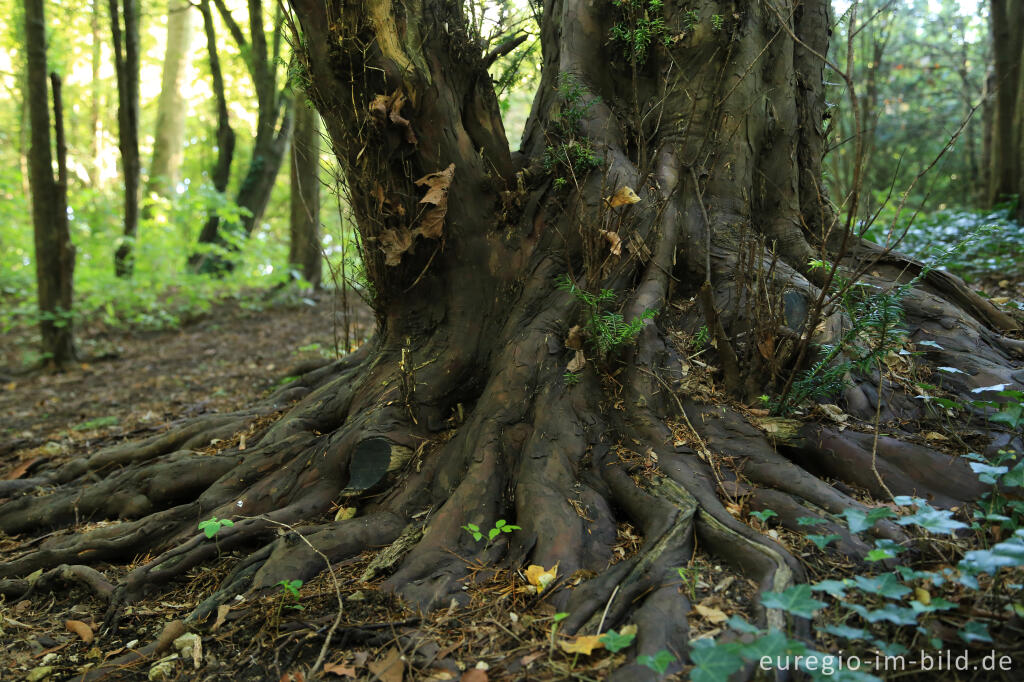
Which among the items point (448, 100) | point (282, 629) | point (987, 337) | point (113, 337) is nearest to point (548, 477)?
point (282, 629)

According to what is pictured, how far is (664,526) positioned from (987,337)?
2656mm

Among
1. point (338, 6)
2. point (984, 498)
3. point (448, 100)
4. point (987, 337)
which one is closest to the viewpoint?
point (984, 498)

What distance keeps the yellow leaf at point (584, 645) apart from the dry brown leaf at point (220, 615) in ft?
5.10

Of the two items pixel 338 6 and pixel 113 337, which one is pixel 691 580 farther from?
pixel 113 337

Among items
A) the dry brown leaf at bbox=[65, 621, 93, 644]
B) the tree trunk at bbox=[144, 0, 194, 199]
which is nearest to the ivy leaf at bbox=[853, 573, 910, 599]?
the dry brown leaf at bbox=[65, 621, 93, 644]

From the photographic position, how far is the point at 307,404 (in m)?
4.32

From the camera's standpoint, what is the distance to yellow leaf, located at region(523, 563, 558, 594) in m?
2.54

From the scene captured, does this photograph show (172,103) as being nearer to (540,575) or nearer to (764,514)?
(540,575)

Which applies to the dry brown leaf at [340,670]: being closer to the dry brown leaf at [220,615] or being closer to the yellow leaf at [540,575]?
the dry brown leaf at [220,615]

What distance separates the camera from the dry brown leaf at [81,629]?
9.20 feet

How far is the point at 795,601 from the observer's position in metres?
1.87

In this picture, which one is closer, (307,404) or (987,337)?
(987,337)

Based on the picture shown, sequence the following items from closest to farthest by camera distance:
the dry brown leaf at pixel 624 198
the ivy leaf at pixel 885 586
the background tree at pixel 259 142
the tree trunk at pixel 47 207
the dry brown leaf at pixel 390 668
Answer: the ivy leaf at pixel 885 586 < the dry brown leaf at pixel 390 668 < the dry brown leaf at pixel 624 198 < the tree trunk at pixel 47 207 < the background tree at pixel 259 142

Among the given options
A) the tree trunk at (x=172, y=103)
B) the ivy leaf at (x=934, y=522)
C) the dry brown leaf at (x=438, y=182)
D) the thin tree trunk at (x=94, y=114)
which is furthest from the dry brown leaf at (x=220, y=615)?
the thin tree trunk at (x=94, y=114)
